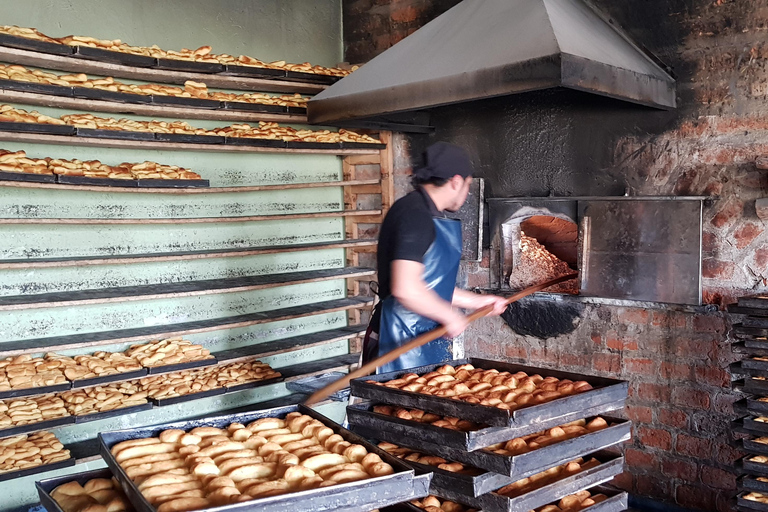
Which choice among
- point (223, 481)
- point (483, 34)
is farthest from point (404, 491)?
point (483, 34)

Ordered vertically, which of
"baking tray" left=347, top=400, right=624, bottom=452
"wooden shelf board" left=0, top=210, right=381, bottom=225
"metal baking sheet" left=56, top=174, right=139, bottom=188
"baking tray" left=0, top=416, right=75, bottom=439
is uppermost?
"metal baking sheet" left=56, top=174, right=139, bottom=188

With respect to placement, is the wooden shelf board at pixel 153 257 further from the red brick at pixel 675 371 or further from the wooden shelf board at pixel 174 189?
the red brick at pixel 675 371

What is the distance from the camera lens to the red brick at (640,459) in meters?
3.77

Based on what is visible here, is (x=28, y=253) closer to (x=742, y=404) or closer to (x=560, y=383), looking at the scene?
(x=560, y=383)

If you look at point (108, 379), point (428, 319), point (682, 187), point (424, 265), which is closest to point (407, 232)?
point (424, 265)

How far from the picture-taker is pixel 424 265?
301 centimetres

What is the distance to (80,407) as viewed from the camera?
3613 mm

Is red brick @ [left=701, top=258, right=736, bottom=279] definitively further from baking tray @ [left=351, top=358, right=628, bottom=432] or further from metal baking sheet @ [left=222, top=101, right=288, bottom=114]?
metal baking sheet @ [left=222, top=101, right=288, bottom=114]

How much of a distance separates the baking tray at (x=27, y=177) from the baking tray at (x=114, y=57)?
67cm

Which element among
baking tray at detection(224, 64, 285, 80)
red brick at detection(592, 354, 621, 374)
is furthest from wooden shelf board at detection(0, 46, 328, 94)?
red brick at detection(592, 354, 621, 374)

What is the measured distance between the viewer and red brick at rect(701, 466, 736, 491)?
3.49 meters

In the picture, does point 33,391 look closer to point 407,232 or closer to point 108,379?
point 108,379

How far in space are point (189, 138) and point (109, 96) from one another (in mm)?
471

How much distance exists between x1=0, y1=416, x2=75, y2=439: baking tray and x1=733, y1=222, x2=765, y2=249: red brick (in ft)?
11.2
